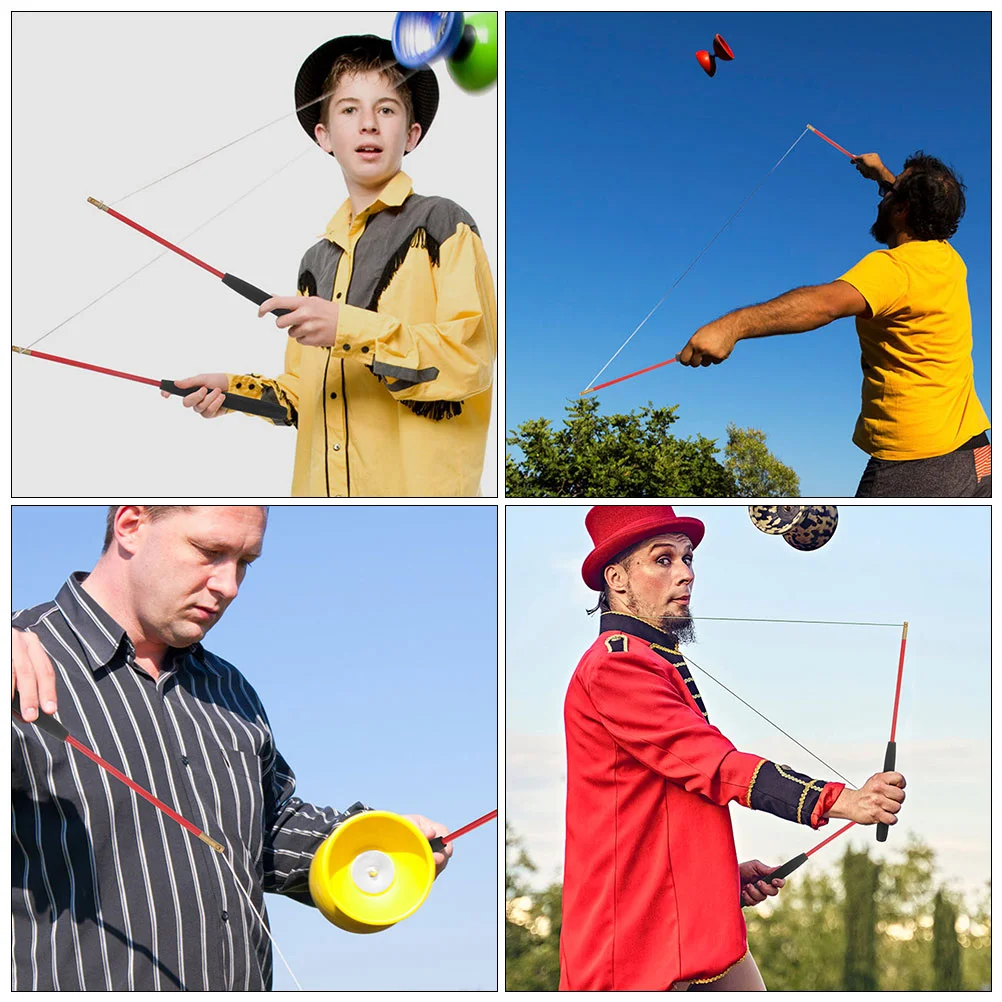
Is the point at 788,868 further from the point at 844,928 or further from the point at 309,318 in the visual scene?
the point at 309,318

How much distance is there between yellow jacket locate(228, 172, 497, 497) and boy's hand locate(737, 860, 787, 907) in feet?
3.89

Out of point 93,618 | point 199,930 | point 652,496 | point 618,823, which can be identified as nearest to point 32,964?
point 199,930

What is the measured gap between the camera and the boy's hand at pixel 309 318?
3768 mm

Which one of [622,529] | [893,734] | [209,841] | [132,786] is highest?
[622,529]

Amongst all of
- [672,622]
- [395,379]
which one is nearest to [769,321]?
[672,622]

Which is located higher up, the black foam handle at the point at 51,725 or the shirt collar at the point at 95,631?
the shirt collar at the point at 95,631

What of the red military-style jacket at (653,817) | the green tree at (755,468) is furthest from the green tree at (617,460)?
the red military-style jacket at (653,817)

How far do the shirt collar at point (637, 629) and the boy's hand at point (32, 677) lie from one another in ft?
4.46

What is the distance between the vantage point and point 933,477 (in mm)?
3947

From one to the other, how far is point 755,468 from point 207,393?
148cm

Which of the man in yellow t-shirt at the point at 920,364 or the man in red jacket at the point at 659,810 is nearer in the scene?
the man in red jacket at the point at 659,810

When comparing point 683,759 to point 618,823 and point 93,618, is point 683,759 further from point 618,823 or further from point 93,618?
point 93,618

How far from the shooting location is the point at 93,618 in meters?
3.61

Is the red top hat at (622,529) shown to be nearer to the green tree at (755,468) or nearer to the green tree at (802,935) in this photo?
the green tree at (755,468)
